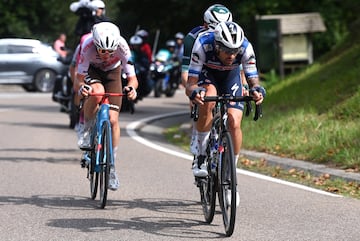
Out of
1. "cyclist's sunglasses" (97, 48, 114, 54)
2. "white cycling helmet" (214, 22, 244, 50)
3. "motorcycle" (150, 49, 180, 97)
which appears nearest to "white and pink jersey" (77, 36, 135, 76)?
"cyclist's sunglasses" (97, 48, 114, 54)

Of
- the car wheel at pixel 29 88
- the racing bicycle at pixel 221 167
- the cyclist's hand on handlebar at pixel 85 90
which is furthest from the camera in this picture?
the car wheel at pixel 29 88

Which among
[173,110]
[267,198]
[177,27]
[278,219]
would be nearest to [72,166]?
[267,198]

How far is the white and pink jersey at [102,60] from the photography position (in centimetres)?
1093

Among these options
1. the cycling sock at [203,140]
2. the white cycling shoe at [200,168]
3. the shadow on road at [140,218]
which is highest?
the cycling sock at [203,140]

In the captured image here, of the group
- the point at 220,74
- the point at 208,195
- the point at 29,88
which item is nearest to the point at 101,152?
the point at 208,195

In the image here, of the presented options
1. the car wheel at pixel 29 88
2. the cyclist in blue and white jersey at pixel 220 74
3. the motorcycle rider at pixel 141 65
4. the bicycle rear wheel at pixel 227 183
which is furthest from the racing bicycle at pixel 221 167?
the car wheel at pixel 29 88

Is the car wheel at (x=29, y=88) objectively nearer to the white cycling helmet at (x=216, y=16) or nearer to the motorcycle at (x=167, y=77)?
Answer: the motorcycle at (x=167, y=77)

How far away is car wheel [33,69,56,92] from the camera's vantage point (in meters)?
35.3

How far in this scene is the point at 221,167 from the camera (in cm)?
909

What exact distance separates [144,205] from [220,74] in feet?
5.08

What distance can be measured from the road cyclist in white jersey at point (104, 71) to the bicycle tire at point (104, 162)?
92mm

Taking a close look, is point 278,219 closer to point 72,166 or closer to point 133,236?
point 133,236

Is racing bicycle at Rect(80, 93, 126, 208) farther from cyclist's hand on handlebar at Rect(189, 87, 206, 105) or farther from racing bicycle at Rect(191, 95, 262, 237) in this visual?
cyclist's hand on handlebar at Rect(189, 87, 206, 105)

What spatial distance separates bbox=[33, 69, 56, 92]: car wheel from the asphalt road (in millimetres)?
19084
